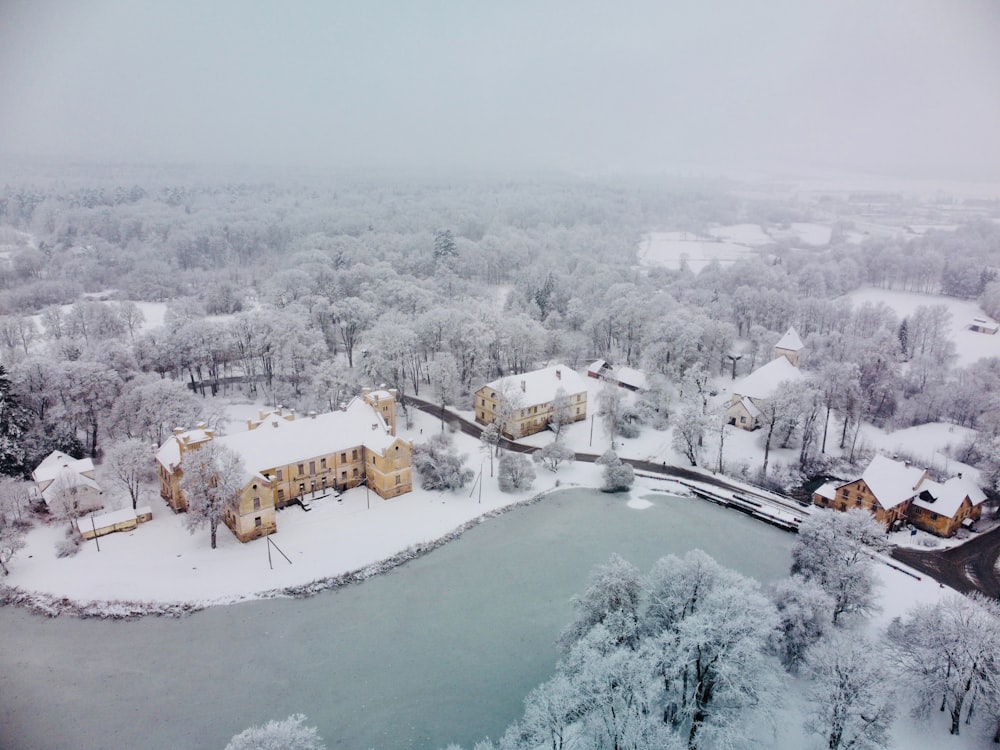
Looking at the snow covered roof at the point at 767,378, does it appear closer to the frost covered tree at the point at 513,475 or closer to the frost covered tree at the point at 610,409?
the frost covered tree at the point at 610,409

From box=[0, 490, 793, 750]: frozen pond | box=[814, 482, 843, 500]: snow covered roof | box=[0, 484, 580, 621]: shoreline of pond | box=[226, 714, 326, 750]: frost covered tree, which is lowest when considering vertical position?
box=[0, 490, 793, 750]: frozen pond

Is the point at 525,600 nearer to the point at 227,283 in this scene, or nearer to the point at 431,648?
the point at 431,648

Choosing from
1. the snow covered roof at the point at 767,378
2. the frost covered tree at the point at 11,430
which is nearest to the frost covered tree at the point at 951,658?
the snow covered roof at the point at 767,378

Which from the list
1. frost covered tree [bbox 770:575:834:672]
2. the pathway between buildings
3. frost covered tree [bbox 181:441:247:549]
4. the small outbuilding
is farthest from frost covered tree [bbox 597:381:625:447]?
the small outbuilding

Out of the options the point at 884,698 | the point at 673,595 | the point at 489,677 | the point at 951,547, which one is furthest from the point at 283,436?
the point at 951,547

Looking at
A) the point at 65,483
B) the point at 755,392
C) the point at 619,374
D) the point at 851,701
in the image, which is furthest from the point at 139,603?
the point at 755,392

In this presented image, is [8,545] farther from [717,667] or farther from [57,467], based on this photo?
[717,667]

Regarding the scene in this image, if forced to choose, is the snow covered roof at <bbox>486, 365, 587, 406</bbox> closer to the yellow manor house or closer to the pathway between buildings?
the yellow manor house
